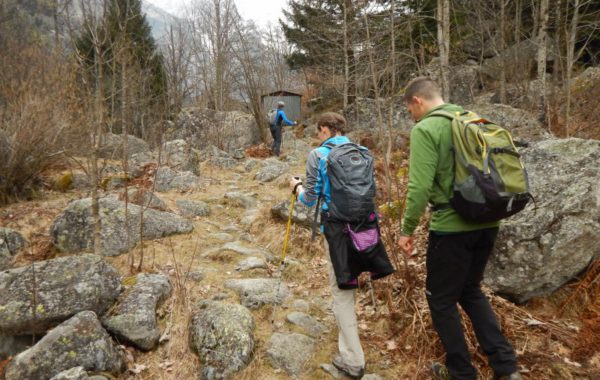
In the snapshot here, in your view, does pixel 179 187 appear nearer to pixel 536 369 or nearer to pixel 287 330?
pixel 287 330

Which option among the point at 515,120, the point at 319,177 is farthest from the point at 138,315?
the point at 515,120

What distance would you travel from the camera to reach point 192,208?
741 cm

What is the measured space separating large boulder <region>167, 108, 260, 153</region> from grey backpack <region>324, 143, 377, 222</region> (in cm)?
1214

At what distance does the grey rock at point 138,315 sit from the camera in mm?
3510

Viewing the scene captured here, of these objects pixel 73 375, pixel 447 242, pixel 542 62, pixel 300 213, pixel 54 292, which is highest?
pixel 542 62

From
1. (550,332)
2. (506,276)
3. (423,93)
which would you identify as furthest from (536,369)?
(423,93)

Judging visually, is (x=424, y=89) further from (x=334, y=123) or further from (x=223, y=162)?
(x=223, y=162)

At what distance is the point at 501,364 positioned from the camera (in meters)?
2.65

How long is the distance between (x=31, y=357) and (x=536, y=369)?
13.7 ft

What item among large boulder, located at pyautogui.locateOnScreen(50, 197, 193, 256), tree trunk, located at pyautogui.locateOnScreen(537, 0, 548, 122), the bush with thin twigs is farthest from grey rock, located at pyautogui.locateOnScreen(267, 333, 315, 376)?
tree trunk, located at pyautogui.locateOnScreen(537, 0, 548, 122)

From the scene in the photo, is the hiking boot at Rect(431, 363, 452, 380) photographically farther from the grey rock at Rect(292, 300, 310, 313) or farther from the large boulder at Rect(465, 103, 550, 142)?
the large boulder at Rect(465, 103, 550, 142)

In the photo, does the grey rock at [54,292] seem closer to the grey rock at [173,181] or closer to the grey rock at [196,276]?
the grey rock at [196,276]

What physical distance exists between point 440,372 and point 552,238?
1.82 m

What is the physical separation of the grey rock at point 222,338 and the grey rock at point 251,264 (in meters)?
1.22
